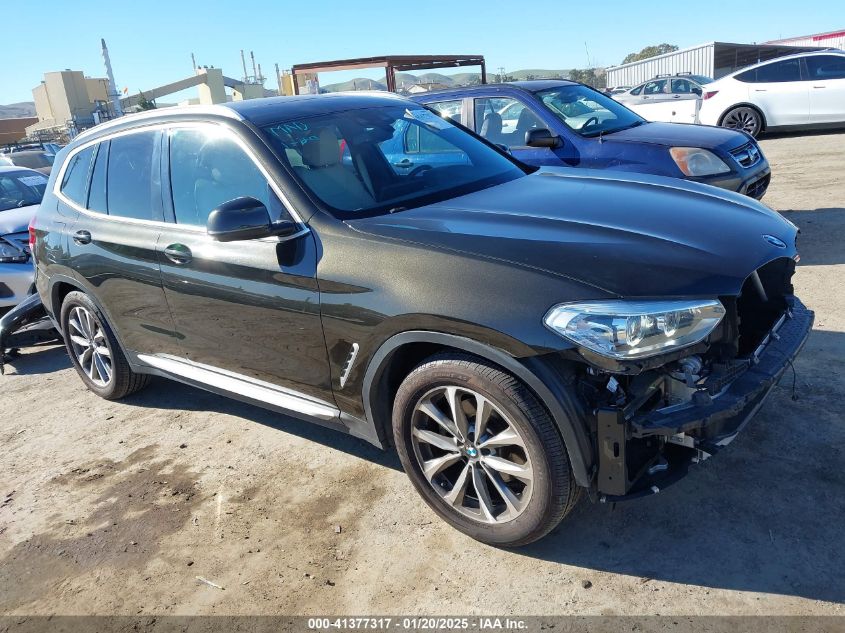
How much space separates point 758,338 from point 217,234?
2.40 meters

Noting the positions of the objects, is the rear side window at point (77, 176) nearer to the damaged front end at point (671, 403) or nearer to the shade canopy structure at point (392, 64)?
the damaged front end at point (671, 403)

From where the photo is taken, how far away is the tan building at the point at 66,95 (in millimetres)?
78250

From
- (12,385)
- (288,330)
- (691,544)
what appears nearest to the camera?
(691,544)

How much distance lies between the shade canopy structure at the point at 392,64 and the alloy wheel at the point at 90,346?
764 cm

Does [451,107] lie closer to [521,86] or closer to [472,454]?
[521,86]

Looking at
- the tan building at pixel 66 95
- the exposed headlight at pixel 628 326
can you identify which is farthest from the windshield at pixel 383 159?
the tan building at pixel 66 95

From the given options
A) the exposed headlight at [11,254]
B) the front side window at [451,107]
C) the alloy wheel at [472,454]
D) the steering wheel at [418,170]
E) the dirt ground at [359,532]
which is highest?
the front side window at [451,107]

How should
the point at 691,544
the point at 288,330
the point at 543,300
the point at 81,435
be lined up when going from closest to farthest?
the point at 543,300 < the point at 691,544 < the point at 288,330 < the point at 81,435

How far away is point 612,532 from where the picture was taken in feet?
9.60

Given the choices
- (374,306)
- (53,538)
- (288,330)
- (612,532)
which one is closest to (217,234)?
(288,330)

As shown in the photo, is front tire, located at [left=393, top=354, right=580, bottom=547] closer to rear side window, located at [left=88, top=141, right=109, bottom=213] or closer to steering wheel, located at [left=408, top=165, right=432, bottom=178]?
steering wheel, located at [left=408, top=165, right=432, bottom=178]

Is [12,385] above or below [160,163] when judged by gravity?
below

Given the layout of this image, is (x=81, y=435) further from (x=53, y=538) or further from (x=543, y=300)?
(x=543, y=300)

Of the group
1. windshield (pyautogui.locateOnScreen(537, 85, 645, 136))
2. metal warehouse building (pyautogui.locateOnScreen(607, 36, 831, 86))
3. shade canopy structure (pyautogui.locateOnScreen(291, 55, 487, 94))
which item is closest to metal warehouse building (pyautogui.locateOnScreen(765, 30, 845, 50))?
metal warehouse building (pyautogui.locateOnScreen(607, 36, 831, 86))
